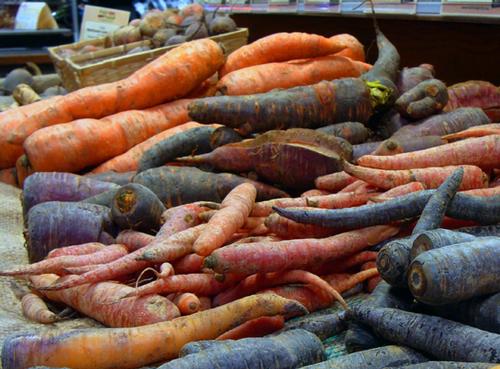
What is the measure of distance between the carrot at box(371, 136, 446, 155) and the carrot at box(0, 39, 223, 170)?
1.25 m

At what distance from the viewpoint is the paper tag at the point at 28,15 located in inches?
245

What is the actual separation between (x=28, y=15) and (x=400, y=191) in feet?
17.2

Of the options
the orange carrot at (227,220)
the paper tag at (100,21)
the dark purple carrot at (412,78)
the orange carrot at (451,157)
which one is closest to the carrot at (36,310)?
the orange carrot at (227,220)

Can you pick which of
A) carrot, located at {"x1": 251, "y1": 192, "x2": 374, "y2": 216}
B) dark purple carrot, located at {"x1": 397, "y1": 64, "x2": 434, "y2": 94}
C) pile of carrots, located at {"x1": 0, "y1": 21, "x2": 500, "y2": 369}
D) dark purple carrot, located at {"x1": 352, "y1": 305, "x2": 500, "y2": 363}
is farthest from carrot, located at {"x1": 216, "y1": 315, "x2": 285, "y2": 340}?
dark purple carrot, located at {"x1": 397, "y1": 64, "x2": 434, "y2": 94}

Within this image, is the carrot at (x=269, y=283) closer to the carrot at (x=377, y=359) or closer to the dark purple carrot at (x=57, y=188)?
the carrot at (x=377, y=359)

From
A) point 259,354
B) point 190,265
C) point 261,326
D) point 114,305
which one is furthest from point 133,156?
point 259,354

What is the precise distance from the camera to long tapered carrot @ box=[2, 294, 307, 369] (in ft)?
4.81

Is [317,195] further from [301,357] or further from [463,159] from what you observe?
[301,357]

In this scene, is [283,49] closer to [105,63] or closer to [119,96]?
[119,96]

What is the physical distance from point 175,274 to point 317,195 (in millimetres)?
574

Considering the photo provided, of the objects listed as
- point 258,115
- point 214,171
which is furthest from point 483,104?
point 214,171

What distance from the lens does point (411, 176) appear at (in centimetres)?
205

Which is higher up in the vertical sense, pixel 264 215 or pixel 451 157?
pixel 451 157

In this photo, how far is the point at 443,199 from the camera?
5.65 ft
